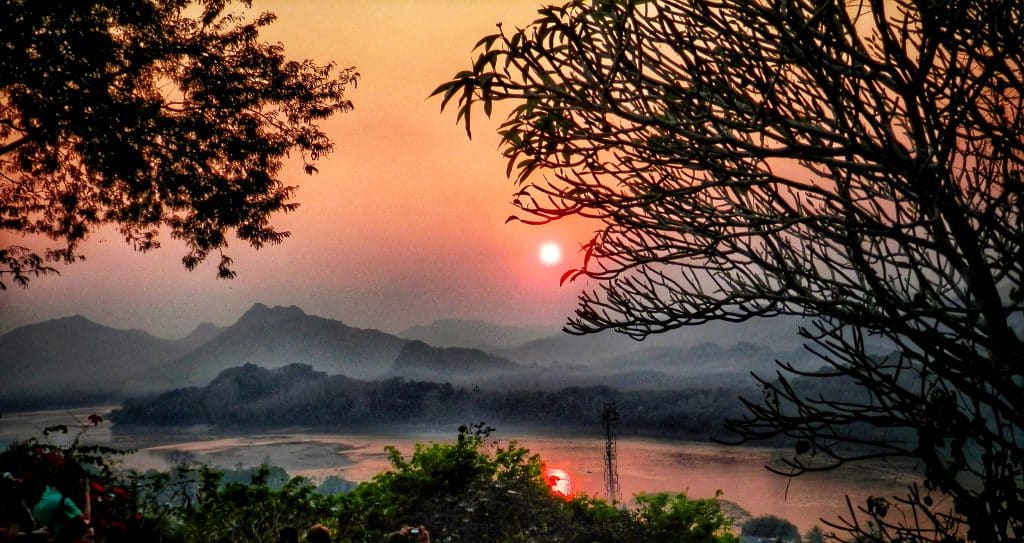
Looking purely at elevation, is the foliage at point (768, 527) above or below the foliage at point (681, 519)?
below

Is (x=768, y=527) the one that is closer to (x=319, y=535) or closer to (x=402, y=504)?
(x=402, y=504)

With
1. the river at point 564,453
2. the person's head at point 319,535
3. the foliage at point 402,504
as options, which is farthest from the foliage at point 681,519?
the river at point 564,453

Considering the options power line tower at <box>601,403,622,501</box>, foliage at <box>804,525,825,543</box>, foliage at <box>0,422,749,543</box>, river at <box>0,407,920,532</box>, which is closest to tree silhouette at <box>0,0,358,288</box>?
foliage at <box>0,422,749,543</box>

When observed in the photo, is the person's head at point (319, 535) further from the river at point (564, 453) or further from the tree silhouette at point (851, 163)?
the river at point (564, 453)

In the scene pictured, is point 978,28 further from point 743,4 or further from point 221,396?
point 221,396

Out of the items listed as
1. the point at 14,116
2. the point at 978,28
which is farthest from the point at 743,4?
the point at 14,116

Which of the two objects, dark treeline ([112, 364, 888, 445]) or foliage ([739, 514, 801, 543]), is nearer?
foliage ([739, 514, 801, 543])

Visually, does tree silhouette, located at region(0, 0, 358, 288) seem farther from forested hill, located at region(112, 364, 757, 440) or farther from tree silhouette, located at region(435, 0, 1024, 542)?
forested hill, located at region(112, 364, 757, 440)

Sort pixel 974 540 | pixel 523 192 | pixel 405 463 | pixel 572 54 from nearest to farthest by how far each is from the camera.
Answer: pixel 974 540
pixel 572 54
pixel 523 192
pixel 405 463
